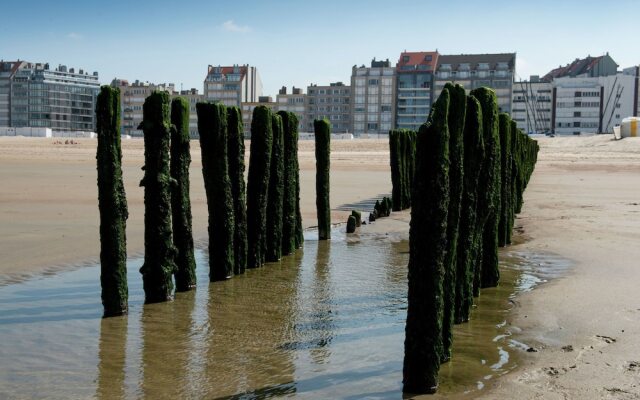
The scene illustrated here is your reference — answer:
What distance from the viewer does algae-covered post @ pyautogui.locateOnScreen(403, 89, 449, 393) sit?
5.93 m

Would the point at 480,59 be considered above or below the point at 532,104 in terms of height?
above

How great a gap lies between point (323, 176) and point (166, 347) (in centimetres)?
850

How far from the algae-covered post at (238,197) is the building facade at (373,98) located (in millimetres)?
145307

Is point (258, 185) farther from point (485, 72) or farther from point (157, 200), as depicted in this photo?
point (485, 72)

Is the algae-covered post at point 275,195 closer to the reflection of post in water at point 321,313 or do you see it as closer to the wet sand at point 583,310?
the reflection of post in water at point 321,313

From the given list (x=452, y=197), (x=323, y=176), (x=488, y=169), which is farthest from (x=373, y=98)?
(x=452, y=197)

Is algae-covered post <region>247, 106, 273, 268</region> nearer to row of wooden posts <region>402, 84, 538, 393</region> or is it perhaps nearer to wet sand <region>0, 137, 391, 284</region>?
wet sand <region>0, 137, 391, 284</region>

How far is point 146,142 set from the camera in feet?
30.5

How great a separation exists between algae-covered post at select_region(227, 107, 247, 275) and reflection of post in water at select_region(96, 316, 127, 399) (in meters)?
3.12

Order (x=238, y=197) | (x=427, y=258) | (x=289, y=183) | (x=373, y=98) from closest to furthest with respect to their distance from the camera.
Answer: (x=427, y=258) → (x=238, y=197) → (x=289, y=183) → (x=373, y=98)

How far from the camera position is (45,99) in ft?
566

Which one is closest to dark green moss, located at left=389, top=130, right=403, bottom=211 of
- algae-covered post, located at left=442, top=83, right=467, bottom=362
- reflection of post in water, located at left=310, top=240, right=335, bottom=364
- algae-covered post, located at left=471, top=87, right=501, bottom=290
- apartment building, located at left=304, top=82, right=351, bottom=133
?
reflection of post in water, located at left=310, top=240, right=335, bottom=364

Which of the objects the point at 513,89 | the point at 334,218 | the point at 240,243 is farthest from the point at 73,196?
the point at 513,89

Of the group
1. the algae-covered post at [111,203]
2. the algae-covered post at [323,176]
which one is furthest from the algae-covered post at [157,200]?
the algae-covered post at [323,176]
